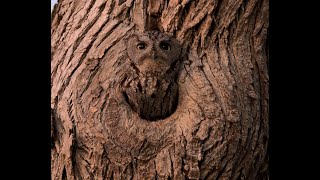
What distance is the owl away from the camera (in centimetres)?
413

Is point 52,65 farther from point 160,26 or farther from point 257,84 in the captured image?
point 257,84

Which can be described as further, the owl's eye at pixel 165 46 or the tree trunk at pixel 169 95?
the owl's eye at pixel 165 46

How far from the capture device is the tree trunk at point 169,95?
404cm

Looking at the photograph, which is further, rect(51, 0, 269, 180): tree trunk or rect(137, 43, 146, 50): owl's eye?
rect(137, 43, 146, 50): owl's eye

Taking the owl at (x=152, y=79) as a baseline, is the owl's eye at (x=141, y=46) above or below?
above

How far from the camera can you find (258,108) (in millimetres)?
4258

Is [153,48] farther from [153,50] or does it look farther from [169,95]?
[169,95]

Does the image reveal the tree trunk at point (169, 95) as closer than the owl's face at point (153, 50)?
Yes

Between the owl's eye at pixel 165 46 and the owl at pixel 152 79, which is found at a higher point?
the owl's eye at pixel 165 46

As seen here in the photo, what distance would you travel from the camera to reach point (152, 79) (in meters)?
4.13

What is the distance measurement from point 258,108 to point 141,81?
0.62 metres

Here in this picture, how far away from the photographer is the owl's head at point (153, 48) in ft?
13.6

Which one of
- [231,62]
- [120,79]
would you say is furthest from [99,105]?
[231,62]

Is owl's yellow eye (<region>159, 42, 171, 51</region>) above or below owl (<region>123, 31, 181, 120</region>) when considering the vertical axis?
above
